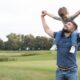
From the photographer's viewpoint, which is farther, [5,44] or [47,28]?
[5,44]

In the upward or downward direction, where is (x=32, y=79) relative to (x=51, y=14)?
downward

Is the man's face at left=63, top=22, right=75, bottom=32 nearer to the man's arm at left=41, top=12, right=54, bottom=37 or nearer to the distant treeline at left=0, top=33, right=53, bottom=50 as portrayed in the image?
the man's arm at left=41, top=12, right=54, bottom=37

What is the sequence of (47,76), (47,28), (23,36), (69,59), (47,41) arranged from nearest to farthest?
(69,59), (47,28), (47,76), (47,41), (23,36)

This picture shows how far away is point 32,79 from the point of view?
49.4ft

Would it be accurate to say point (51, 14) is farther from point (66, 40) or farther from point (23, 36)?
point (23, 36)

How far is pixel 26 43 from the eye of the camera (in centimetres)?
8094

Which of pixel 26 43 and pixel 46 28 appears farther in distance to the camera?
pixel 26 43

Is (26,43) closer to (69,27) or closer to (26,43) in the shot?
(26,43)

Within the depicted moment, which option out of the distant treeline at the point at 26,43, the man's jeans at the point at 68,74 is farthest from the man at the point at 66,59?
the distant treeline at the point at 26,43

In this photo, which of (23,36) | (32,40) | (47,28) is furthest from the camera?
(23,36)

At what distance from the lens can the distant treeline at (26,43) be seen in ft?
246

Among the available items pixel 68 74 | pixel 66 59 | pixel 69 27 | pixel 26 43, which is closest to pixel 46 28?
pixel 69 27

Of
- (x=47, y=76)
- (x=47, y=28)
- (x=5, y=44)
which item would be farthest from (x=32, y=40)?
(x=47, y=28)

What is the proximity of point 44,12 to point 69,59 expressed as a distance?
849 mm
